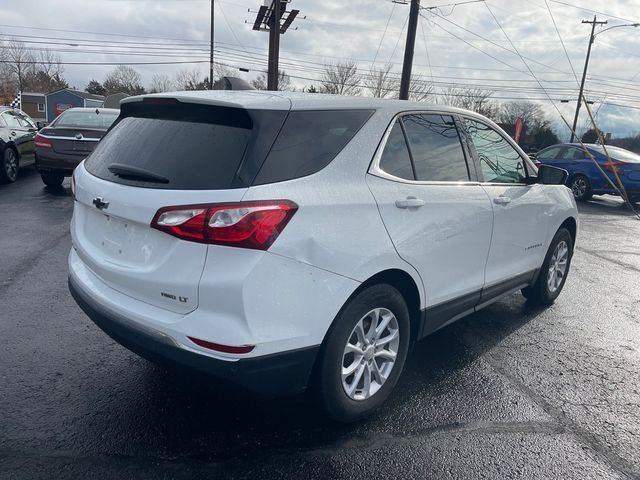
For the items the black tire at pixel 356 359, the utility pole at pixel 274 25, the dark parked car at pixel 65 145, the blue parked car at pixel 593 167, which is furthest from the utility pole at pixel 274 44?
the black tire at pixel 356 359

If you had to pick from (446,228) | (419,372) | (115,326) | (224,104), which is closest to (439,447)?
(419,372)

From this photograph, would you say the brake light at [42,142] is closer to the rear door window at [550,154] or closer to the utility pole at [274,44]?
the utility pole at [274,44]

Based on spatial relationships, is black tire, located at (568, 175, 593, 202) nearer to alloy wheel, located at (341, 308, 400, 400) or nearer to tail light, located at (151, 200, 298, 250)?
alloy wheel, located at (341, 308, 400, 400)

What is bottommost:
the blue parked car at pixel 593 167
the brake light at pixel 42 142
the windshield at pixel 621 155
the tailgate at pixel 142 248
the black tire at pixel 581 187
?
the black tire at pixel 581 187

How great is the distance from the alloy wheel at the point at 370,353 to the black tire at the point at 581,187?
13.4 meters

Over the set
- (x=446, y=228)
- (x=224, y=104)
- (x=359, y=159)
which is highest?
(x=224, y=104)

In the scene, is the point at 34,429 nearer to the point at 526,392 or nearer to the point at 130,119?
the point at 130,119

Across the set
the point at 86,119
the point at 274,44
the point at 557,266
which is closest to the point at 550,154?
the point at 274,44

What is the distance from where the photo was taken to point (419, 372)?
3629 mm

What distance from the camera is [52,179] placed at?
10617 millimetres

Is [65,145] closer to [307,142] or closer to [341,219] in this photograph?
[307,142]

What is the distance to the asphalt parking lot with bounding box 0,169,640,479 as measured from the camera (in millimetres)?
2553

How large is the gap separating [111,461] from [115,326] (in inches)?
25.3

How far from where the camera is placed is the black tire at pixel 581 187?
14.3 metres
